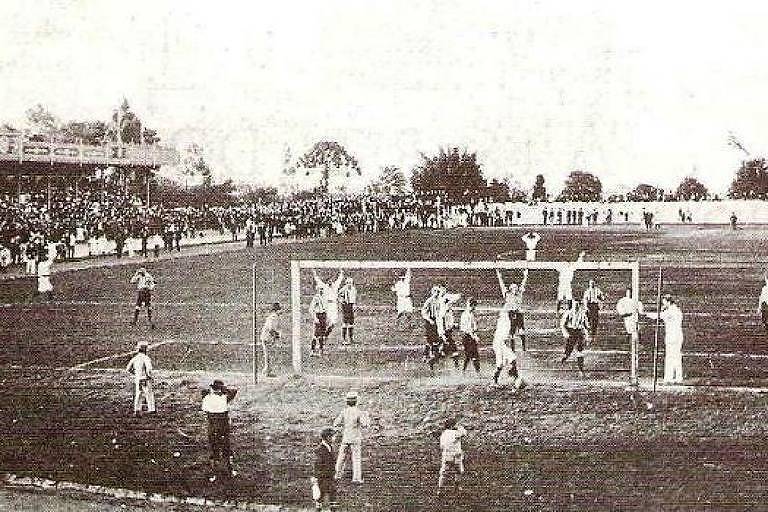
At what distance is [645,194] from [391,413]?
60.1 meters

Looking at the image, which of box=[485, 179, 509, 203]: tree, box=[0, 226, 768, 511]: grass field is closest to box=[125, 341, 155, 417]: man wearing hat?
box=[0, 226, 768, 511]: grass field

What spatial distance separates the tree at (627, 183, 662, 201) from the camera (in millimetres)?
69562

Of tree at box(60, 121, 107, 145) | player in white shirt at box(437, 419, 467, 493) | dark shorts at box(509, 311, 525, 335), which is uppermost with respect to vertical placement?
tree at box(60, 121, 107, 145)

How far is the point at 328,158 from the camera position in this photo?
137 ft

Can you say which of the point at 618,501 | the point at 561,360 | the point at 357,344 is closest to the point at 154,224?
the point at 357,344

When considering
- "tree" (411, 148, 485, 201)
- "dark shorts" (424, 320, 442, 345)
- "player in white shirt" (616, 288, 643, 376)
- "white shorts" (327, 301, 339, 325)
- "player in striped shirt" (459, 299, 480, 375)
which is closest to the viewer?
"player in white shirt" (616, 288, 643, 376)

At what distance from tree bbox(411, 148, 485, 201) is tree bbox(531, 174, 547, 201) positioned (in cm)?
919

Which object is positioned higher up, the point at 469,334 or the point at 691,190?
the point at 691,190

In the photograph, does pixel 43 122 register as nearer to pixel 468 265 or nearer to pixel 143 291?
pixel 143 291

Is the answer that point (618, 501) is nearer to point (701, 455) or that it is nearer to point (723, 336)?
point (701, 455)

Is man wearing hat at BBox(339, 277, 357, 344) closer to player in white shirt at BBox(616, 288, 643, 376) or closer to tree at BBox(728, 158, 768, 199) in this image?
player in white shirt at BBox(616, 288, 643, 376)

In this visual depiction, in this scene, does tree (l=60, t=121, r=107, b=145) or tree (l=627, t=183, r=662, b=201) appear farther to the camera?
tree (l=627, t=183, r=662, b=201)

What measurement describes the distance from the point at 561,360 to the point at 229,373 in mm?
6976

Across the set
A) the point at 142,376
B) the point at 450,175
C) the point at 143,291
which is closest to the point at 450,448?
the point at 142,376
